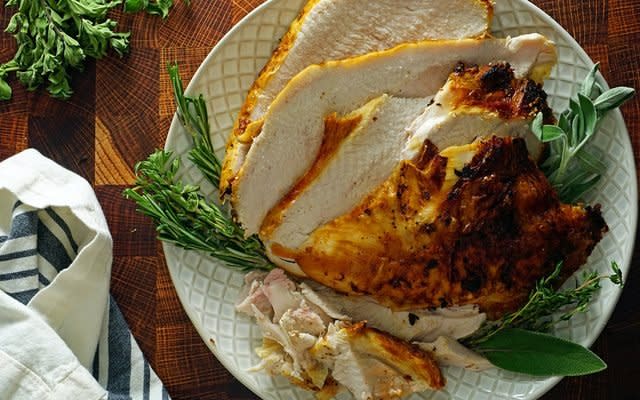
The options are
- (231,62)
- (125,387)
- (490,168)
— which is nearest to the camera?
(490,168)

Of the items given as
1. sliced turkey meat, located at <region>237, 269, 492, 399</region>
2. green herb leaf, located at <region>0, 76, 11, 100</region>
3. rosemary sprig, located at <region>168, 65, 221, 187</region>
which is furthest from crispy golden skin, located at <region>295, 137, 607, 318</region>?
green herb leaf, located at <region>0, 76, 11, 100</region>

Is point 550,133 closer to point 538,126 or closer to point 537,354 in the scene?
point 538,126

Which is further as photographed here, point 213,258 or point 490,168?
point 213,258

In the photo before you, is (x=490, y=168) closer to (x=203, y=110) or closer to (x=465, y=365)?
(x=465, y=365)

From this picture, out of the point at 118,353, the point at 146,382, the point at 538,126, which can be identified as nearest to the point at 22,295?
the point at 118,353

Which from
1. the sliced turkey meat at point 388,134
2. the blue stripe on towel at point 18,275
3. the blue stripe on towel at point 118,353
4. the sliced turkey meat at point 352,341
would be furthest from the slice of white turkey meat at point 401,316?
the blue stripe on towel at point 18,275

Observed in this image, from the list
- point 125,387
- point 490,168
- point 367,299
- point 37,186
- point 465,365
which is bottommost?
point 125,387

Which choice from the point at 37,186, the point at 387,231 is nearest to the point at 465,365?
the point at 387,231
